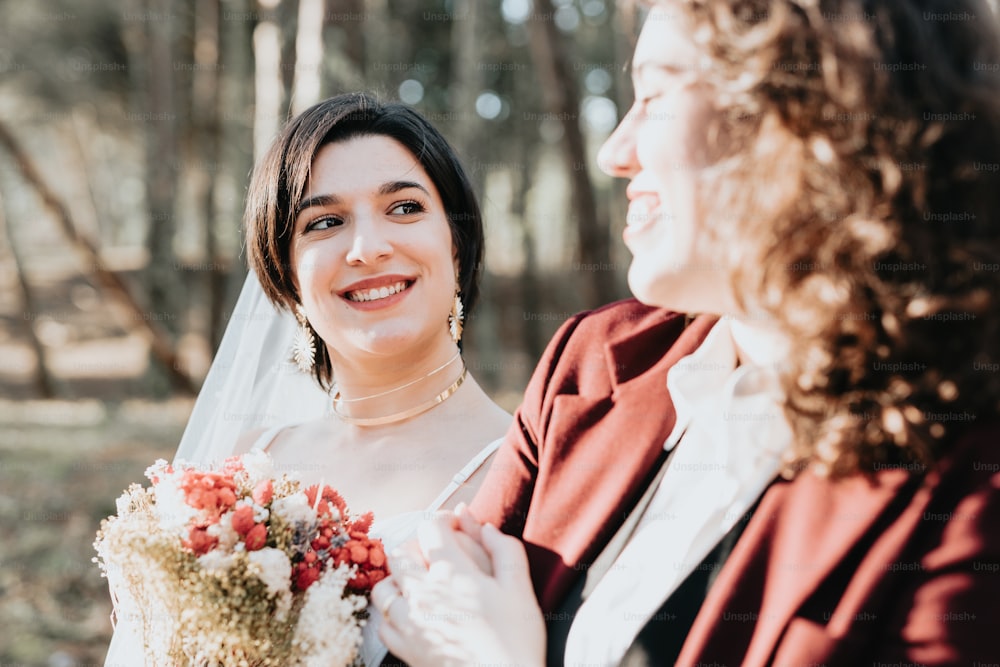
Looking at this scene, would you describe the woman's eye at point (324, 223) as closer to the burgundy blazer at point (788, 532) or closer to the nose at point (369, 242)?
the nose at point (369, 242)

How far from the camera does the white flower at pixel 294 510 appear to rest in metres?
2.05

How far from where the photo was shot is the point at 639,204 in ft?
5.13

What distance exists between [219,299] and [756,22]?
13192mm

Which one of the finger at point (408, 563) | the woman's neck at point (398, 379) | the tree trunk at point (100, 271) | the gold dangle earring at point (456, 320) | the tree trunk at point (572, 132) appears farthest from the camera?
the tree trunk at point (100, 271)

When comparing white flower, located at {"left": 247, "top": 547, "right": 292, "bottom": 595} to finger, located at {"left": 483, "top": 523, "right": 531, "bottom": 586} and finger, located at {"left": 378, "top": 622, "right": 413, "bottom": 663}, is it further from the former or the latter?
finger, located at {"left": 483, "top": 523, "right": 531, "bottom": 586}

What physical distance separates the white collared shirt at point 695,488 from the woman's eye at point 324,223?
1336 millimetres

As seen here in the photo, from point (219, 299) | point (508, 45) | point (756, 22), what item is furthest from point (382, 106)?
point (508, 45)

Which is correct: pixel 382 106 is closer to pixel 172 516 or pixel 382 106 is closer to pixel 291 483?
pixel 291 483

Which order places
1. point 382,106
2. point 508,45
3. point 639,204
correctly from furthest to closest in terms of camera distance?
point 508,45
point 382,106
point 639,204

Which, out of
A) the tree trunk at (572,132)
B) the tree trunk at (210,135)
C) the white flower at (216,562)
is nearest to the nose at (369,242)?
the white flower at (216,562)

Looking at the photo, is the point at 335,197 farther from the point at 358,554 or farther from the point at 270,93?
the point at 270,93

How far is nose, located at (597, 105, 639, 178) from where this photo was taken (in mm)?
1600

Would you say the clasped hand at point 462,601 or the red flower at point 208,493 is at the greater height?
the red flower at point 208,493

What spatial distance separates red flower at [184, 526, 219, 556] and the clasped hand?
38 cm
